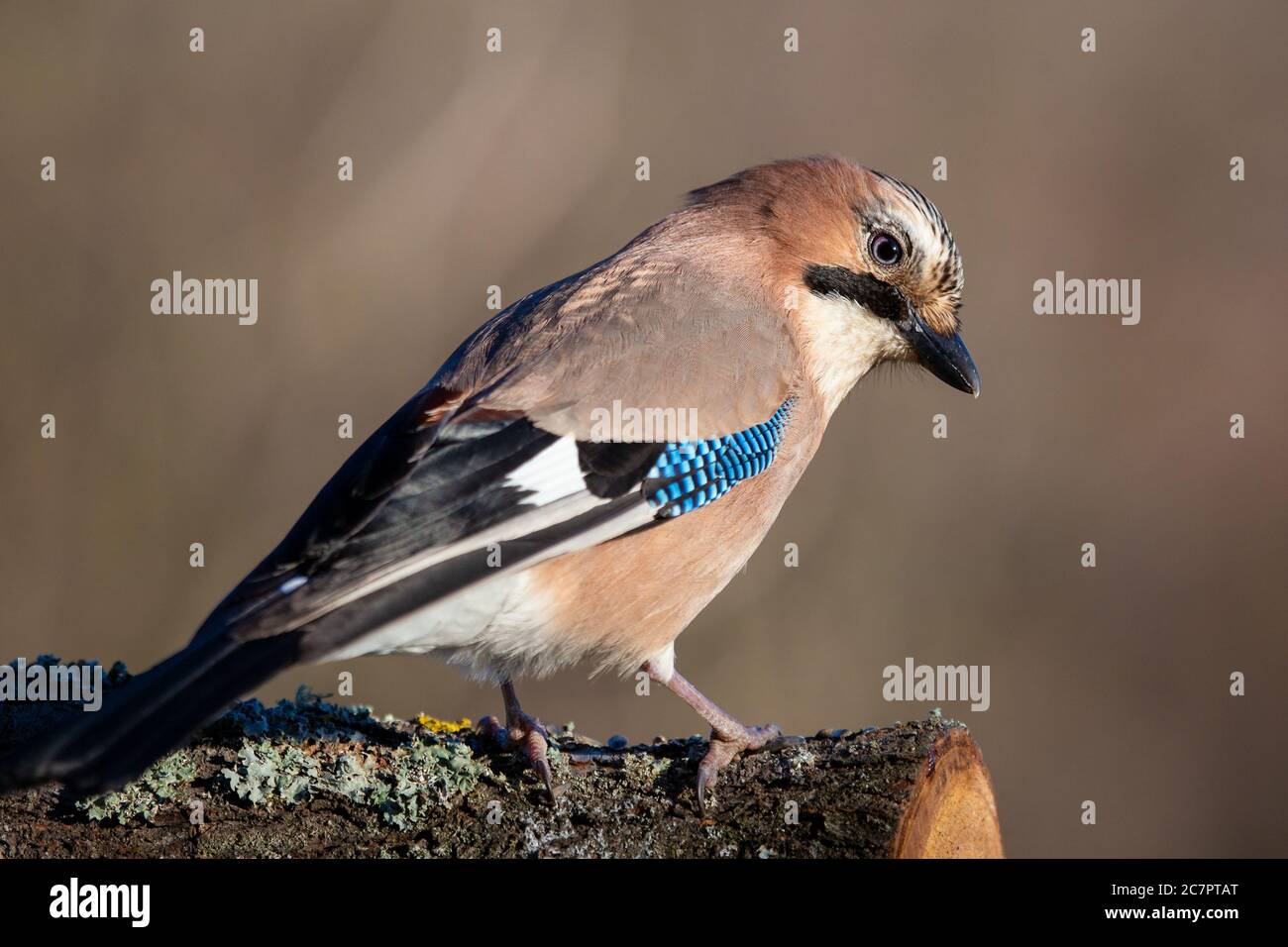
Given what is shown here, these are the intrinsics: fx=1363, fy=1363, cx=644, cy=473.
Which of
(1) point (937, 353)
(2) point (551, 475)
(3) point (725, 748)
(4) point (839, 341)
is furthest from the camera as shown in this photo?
(1) point (937, 353)

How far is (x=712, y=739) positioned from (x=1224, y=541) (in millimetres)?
6523

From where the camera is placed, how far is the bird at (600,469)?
4020 mm

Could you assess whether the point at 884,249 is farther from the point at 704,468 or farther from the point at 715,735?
the point at 715,735

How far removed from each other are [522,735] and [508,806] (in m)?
0.64

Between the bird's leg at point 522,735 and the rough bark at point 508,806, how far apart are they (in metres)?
0.05

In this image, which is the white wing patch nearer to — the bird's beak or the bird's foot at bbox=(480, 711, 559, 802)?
the bird's foot at bbox=(480, 711, 559, 802)

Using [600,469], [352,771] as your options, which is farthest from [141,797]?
[600,469]

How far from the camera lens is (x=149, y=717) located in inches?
144

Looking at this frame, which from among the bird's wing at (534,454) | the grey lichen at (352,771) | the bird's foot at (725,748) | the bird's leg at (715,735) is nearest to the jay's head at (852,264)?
the bird's wing at (534,454)

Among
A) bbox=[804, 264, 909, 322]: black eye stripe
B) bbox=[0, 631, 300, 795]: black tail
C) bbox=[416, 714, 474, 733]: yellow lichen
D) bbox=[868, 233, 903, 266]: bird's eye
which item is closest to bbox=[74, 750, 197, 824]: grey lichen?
bbox=[0, 631, 300, 795]: black tail

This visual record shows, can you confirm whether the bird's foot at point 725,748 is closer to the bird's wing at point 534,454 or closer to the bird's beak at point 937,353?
the bird's wing at point 534,454

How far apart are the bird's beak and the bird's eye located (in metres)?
0.23

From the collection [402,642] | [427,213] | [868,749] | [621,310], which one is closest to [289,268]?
[427,213]

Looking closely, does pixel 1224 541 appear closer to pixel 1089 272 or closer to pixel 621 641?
pixel 1089 272
